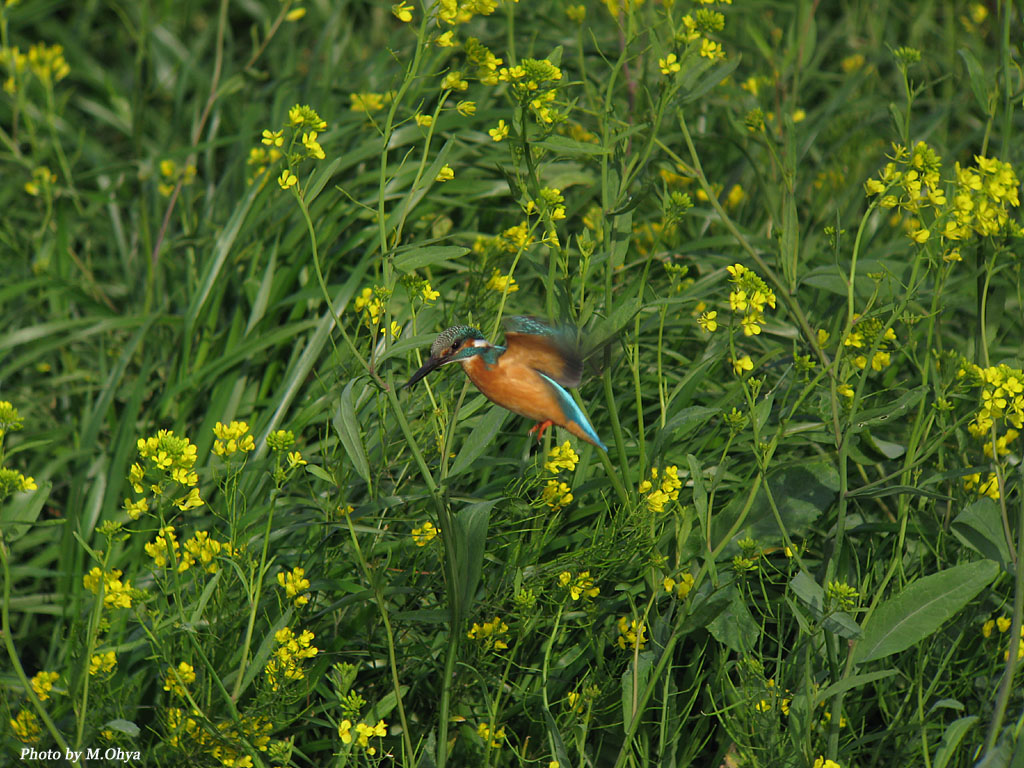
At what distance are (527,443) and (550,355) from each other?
32.8 inches

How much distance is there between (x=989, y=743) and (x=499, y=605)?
0.89 metres

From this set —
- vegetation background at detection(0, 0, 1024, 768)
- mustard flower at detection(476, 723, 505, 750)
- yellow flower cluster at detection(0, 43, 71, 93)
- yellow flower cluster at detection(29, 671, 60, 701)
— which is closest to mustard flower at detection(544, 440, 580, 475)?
vegetation background at detection(0, 0, 1024, 768)

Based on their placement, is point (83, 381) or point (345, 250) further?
point (83, 381)

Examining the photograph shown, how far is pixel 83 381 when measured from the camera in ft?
10.8

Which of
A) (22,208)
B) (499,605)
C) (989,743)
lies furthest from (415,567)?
(22,208)

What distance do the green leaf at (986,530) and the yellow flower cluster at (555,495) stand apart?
0.72m

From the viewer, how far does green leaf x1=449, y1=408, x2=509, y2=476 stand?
5.83 ft

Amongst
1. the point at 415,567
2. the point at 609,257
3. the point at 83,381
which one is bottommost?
the point at 83,381

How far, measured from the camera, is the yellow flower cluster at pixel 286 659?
1.88m

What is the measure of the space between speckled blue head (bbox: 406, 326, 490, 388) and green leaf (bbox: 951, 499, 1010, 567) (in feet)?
3.18

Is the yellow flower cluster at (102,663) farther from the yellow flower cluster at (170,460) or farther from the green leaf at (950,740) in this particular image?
the green leaf at (950,740)

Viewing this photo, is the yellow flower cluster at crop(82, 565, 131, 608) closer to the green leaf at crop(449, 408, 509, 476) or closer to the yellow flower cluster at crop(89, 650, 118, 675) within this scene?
the yellow flower cluster at crop(89, 650, 118, 675)

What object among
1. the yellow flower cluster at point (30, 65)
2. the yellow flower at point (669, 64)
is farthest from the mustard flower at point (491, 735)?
the yellow flower cluster at point (30, 65)

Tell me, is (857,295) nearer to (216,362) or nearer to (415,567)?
(415,567)
